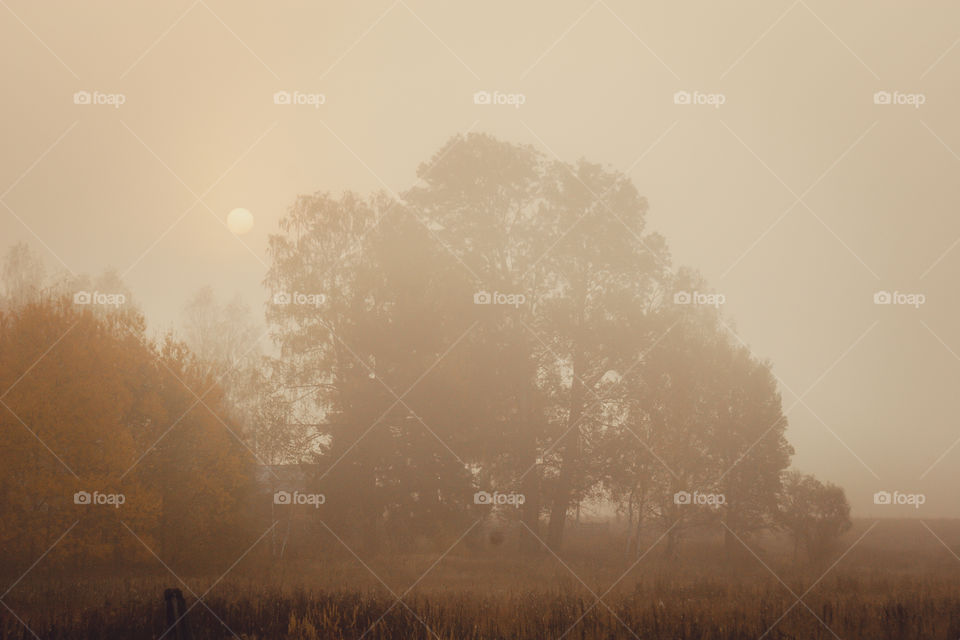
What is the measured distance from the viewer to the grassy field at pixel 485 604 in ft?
36.1

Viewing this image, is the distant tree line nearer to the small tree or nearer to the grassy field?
the small tree

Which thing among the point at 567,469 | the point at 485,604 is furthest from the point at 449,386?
the point at 485,604

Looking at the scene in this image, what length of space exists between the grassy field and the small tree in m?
6.03

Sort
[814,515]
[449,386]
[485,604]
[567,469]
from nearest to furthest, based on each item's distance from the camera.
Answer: [485,604] < [449,386] < [567,469] < [814,515]

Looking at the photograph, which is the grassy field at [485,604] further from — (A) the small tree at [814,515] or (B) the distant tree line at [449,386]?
(A) the small tree at [814,515]

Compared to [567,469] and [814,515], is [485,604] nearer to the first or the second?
[567,469]

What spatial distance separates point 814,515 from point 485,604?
21025 millimetres

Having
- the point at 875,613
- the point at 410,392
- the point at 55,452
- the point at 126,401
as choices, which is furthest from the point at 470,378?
the point at 875,613

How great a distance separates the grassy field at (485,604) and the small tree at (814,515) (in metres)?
6.03

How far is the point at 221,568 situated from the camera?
2220 cm

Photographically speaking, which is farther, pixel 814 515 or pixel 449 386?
pixel 814 515

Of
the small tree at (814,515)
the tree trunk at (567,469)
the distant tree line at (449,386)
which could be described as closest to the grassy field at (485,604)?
the distant tree line at (449,386)

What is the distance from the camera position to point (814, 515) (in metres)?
28.8

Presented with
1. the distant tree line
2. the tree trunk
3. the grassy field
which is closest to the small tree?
the distant tree line
